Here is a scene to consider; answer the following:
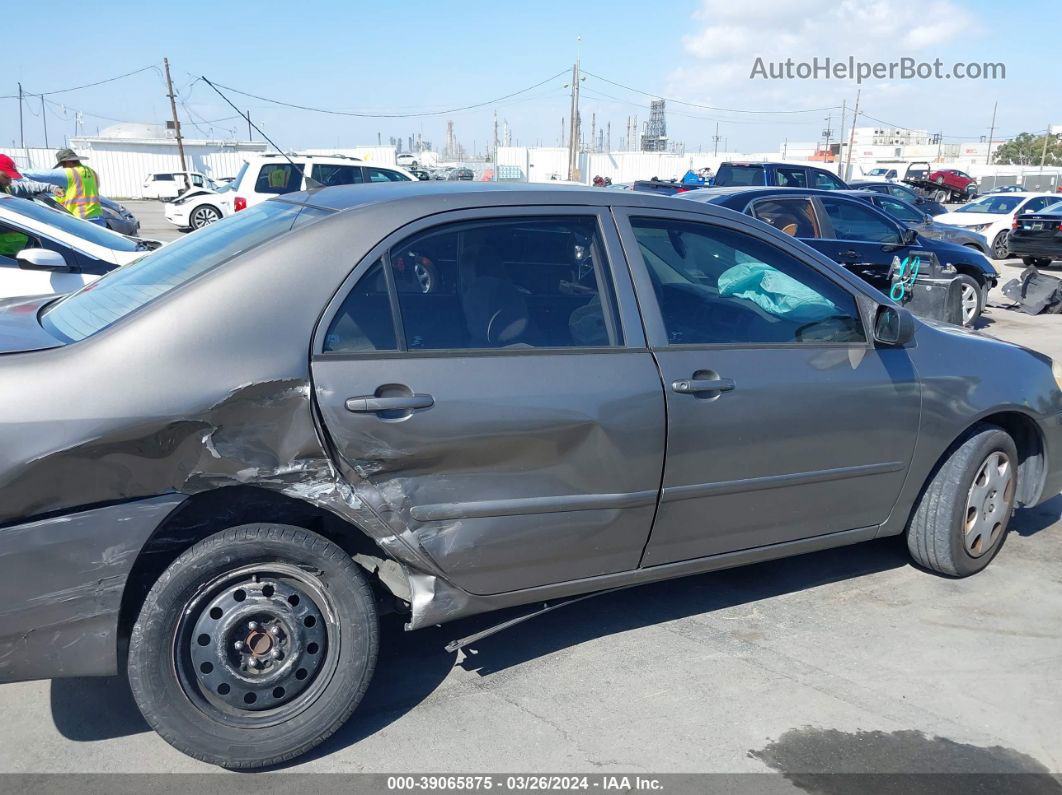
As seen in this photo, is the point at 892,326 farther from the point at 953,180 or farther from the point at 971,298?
the point at 953,180

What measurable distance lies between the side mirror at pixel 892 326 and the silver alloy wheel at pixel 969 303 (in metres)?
8.05

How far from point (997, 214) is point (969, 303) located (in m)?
10.6

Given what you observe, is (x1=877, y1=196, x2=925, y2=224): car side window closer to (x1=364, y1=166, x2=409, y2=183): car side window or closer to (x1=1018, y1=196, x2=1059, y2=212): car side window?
(x1=1018, y1=196, x2=1059, y2=212): car side window

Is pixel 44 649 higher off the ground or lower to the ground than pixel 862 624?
higher

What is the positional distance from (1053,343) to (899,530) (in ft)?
27.0

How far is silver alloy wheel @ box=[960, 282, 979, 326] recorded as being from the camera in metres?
10.9

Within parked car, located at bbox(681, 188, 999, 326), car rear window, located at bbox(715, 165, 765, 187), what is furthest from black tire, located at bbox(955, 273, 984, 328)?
car rear window, located at bbox(715, 165, 765, 187)

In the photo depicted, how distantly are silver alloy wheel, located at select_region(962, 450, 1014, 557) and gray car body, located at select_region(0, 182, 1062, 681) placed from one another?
0.50 meters

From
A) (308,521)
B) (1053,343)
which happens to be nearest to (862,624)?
(308,521)

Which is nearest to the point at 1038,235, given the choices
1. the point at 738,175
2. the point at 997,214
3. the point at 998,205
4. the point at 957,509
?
the point at 997,214

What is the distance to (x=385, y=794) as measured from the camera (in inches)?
108

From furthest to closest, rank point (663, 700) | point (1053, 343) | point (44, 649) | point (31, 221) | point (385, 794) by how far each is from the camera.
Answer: point (1053, 343), point (31, 221), point (663, 700), point (385, 794), point (44, 649)

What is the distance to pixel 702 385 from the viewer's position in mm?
3256

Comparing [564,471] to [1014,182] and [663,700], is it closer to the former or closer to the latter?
Answer: [663,700]
